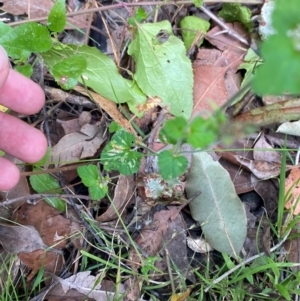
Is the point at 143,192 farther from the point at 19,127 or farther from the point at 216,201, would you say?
the point at 19,127

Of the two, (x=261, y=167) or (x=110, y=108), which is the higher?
(x=110, y=108)

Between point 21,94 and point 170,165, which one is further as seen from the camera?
point 21,94

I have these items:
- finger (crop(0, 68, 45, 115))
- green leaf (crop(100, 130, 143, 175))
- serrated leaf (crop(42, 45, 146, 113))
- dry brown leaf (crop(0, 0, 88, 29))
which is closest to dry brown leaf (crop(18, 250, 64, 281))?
green leaf (crop(100, 130, 143, 175))

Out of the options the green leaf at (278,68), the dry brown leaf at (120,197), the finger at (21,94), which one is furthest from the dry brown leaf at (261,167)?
the green leaf at (278,68)

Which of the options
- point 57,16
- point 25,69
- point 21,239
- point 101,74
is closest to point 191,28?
point 101,74

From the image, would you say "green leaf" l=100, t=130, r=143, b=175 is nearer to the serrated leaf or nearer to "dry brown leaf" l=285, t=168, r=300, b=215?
the serrated leaf

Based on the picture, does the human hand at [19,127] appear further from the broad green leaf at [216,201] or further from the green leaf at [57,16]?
the broad green leaf at [216,201]

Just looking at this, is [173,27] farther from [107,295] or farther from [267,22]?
[107,295]
